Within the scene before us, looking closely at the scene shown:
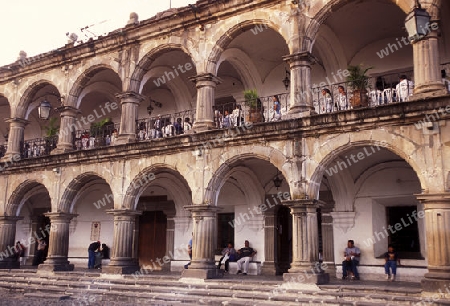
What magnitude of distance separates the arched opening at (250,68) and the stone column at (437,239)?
18.1ft

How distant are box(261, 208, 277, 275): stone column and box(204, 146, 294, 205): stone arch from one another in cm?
269

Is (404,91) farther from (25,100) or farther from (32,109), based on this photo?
(32,109)

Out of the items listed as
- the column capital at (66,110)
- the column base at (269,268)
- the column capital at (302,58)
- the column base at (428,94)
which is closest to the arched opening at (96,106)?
the column capital at (66,110)

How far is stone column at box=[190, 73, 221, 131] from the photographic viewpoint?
524 inches

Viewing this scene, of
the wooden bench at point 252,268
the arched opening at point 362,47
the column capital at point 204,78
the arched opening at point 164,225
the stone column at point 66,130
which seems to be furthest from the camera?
the arched opening at point 164,225

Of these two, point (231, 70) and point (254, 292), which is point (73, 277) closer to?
point (254, 292)

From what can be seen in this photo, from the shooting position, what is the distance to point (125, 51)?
51.4 ft

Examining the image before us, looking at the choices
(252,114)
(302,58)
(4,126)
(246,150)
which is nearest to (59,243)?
(246,150)

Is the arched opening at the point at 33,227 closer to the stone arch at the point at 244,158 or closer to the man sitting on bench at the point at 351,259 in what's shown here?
the stone arch at the point at 244,158

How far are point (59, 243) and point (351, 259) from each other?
9.31 meters

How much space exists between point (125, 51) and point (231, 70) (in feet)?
11.8

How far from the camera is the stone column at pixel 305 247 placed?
10.9m

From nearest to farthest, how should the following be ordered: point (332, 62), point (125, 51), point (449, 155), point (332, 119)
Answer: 1. point (449, 155)
2. point (332, 119)
3. point (332, 62)
4. point (125, 51)

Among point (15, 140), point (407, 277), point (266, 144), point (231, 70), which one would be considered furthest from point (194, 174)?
point (15, 140)
